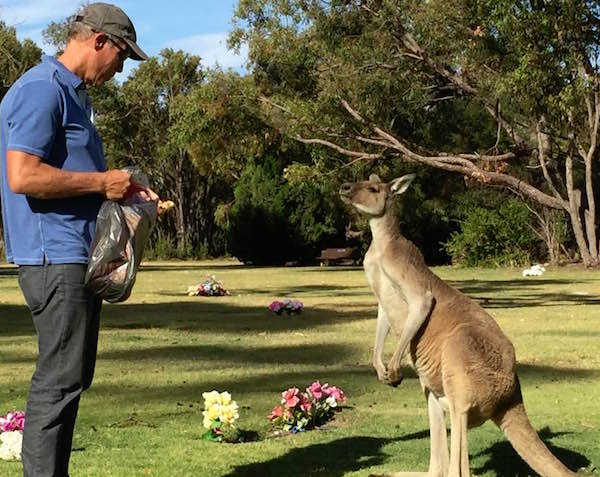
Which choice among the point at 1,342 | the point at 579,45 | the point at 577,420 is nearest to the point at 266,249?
the point at 579,45

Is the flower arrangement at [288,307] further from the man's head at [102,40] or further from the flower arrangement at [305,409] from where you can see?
the man's head at [102,40]

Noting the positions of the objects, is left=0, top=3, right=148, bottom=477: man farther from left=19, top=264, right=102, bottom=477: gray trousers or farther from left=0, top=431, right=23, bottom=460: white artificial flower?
left=0, top=431, right=23, bottom=460: white artificial flower

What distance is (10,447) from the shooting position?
5.58m

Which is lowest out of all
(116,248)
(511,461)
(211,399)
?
(511,461)

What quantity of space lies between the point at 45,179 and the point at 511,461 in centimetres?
301

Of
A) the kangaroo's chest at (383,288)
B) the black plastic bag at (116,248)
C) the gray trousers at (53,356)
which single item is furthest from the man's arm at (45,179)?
the kangaroo's chest at (383,288)

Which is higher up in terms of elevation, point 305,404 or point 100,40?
point 100,40

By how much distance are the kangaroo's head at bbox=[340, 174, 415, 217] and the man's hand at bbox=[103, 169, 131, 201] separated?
1.37m

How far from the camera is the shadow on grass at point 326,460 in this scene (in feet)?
17.5

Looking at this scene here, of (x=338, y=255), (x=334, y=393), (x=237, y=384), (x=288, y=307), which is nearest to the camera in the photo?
(x=334, y=393)

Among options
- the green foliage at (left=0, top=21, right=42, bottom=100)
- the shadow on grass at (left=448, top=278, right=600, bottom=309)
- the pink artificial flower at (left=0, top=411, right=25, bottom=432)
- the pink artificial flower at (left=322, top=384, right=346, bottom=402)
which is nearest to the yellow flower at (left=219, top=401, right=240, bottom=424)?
the pink artificial flower at (left=322, top=384, right=346, bottom=402)

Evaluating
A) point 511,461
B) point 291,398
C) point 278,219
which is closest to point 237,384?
point 291,398

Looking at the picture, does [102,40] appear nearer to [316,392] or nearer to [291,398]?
[291,398]

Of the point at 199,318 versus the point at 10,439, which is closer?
the point at 10,439
